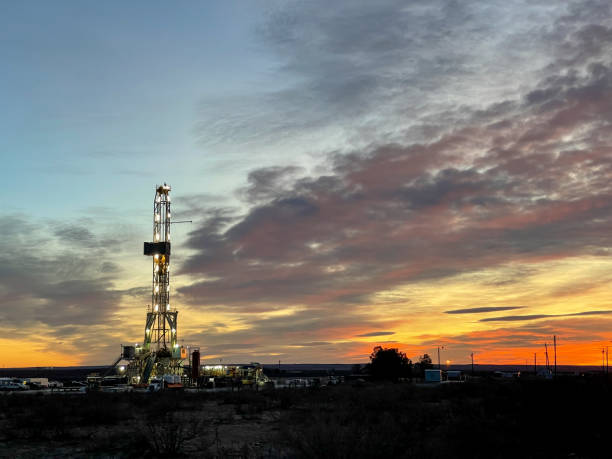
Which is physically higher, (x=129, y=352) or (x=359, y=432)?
(x=359, y=432)

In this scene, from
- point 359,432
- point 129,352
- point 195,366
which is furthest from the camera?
point 129,352

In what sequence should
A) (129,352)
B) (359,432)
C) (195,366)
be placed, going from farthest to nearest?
(129,352) < (195,366) < (359,432)

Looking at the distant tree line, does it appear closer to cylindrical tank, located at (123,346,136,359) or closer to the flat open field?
cylindrical tank, located at (123,346,136,359)

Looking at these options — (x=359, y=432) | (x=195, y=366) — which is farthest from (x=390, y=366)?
(x=359, y=432)

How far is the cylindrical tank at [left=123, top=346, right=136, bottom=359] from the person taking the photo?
86.5 metres

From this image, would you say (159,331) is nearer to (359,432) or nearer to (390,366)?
(390,366)

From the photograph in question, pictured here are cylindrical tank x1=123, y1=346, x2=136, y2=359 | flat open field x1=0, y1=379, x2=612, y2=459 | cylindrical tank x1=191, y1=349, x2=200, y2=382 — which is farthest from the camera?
cylindrical tank x1=123, y1=346, x2=136, y2=359

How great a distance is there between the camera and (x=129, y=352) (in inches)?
3420

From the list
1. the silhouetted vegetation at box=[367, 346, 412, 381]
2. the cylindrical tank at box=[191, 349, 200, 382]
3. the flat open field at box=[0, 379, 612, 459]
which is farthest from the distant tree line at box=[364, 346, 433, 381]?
the flat open field at box=[0, 379, 612, 459]

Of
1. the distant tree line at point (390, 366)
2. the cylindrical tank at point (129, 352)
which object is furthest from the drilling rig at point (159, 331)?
the distant tree line at point (390, 366)

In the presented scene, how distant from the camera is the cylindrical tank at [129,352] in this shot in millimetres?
86500

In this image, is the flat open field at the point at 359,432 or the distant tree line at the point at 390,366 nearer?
the flat open field at the point at 359,432

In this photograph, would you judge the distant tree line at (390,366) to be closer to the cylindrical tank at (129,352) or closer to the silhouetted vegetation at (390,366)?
the silhouetted vegetation at (390,366)

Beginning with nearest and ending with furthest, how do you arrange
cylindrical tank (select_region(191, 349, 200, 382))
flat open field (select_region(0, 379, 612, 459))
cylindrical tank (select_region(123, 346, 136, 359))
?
1. flat open field (select_region(0, 379, 612, 459))
2. cylindrical tank (select_region(191, 349, 200, 382))
3. cylindrical tank (select_region(123, 346, 136, 359))
